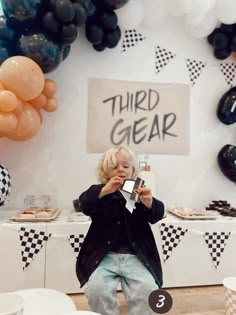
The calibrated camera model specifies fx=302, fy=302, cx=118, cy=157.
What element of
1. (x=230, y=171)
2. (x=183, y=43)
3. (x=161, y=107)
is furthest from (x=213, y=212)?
(x=183, y=43)

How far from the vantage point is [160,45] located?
2.54 m

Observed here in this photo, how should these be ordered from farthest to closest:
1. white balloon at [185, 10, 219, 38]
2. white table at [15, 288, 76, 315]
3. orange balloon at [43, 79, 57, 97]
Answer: white balloon at [185, 10, 219, 38] < orange balloon at [43, 79, 57, 97] < white table at [15, 288, 76, 315]

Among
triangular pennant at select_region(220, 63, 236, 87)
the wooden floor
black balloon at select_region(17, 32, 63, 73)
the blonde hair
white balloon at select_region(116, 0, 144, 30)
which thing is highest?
white balloon at select_region(116, 0, 144, 30)

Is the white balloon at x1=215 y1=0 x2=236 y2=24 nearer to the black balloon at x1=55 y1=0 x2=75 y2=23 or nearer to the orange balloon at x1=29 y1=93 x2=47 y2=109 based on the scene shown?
the black balloon at x1=55 y1=0 x2=75 y2=23

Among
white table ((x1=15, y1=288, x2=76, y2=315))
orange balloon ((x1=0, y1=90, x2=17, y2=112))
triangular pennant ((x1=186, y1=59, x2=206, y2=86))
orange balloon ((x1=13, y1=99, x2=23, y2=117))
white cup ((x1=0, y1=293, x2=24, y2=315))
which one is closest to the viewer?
white cup ((x1=0, y1=293, x2=24, y2=315))

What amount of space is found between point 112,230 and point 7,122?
90cm

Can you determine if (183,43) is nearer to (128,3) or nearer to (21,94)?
(128,3)

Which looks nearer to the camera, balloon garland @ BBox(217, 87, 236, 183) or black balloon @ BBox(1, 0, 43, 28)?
black balloon @ BBox(1, 0, 43, 28)

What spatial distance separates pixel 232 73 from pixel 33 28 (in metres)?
1.73

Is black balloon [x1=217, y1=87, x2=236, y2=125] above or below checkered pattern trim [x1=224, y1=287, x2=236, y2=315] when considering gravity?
above

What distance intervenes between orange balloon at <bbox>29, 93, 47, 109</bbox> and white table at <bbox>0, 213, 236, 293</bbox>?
769 millimetres

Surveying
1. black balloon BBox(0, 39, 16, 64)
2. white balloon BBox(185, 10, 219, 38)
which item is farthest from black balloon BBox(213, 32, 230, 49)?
black balloon BBox(0, 39, 16, 64)

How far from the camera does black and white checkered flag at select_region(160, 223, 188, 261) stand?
2.04 m

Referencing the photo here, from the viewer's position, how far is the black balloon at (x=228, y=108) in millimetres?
2492
